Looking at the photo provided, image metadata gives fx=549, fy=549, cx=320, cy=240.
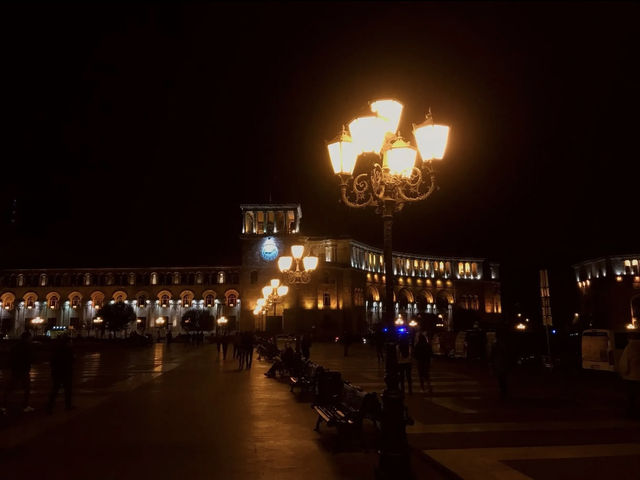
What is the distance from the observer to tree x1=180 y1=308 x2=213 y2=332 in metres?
75.2

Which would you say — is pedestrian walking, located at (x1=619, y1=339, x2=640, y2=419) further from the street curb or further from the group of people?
the group of people

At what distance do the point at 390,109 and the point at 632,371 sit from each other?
6.69m

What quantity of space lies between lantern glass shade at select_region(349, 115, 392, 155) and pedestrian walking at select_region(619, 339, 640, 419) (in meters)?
6.30

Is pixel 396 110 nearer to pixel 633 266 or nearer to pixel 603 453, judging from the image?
pixel 603 453

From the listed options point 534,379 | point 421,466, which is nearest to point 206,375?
point 534,379

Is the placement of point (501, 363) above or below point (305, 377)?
above

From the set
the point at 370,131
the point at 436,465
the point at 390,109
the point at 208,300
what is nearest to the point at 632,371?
the point at 436,465

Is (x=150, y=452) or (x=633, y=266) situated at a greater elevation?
(x=633, y=266)

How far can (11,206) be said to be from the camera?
17.3 metres

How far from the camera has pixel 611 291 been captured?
275ft

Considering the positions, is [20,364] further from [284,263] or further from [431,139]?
[284,263]

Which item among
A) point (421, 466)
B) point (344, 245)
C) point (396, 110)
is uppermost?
point (344, 245)

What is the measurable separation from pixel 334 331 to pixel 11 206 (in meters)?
62.4

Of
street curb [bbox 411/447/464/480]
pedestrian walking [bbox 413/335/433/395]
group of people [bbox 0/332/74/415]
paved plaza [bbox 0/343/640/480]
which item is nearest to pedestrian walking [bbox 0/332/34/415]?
group of people [bbox 0/332/74/415]
